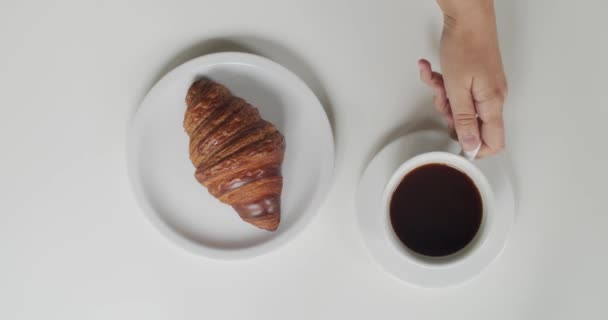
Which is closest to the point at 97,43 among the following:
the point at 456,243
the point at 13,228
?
the point at 13,228

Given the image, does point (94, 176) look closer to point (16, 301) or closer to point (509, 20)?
point (16, 301)

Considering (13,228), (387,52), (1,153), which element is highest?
(387,52)

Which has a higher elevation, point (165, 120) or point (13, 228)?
point (165, 120)

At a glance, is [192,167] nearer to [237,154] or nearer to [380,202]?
[237,154]

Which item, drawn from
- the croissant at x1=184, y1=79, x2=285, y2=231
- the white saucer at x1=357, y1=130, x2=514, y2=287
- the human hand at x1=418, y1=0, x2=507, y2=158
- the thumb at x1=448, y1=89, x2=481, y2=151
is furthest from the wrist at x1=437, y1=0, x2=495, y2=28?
the croissant at x1=184, y1=79, x2=285, y2=231

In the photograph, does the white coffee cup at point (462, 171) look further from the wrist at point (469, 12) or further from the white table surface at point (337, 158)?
the wrist at point (469, 12)

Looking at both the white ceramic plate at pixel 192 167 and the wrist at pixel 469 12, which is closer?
the wrist at pixel 469 12

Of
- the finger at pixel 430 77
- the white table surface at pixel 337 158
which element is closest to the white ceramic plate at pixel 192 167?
the white table surface at pixel 337 158
